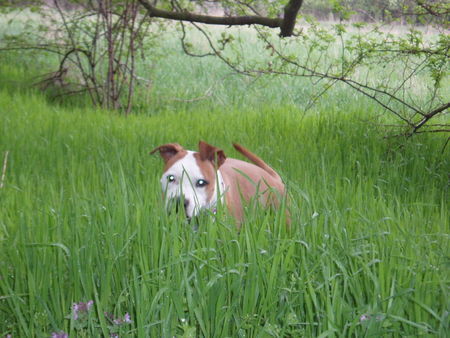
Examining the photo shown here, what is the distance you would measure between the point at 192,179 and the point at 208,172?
0.11 meters

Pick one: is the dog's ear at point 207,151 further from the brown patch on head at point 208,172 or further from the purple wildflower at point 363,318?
the purple wildflower at point 363,318

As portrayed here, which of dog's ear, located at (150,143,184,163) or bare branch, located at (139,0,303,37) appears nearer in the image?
dog's ear, located at (150,143,184,163)

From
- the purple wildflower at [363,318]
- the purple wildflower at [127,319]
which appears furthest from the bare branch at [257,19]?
the purple wildflower at [127,319]

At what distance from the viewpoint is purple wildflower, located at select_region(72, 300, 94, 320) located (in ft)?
7.16

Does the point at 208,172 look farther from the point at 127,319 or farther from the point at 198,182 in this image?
the point at 127,319

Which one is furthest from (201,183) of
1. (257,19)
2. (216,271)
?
(257,19)

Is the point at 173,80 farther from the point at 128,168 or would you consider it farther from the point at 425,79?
the point at 128,168

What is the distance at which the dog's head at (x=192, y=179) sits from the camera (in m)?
A: 2.94

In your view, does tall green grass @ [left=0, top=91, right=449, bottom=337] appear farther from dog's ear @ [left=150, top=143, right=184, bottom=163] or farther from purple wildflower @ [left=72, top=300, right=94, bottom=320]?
dog's ear @ [left=150, top=143, right=184, bottom=163]

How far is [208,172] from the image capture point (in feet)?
10.2

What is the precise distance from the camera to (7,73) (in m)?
8.97

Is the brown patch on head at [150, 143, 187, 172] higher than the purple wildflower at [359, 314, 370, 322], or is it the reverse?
the brown patch on head at [150, 143, 187, 172]

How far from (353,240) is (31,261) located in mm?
1401

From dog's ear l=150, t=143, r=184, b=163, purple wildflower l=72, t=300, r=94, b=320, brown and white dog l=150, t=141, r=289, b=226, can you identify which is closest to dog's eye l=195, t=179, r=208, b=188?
brown and white dog l=150, t=141, r=289, b=226
